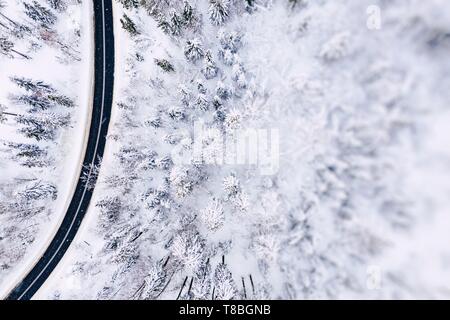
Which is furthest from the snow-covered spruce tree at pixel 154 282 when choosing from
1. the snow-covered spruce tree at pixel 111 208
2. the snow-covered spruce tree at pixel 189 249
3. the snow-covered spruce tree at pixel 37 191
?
the snow-covered spruce tree at pixel 37 191

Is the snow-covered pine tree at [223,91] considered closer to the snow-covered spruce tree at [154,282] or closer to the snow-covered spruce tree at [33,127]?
the snow-covered spruce tree at [154,282]

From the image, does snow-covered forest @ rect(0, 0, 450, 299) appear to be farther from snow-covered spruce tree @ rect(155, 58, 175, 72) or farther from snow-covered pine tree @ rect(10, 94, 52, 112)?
snow-covered spruce tree @ rect(155, 58, 175, 72)

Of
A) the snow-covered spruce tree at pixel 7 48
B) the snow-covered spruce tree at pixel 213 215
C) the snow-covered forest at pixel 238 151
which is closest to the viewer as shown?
the snow-covered forest at pixel 238 151

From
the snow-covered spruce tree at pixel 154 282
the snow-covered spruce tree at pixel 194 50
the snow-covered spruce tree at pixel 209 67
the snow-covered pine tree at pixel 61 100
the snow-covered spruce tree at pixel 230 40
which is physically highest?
the snow-covered spruce tree at pixel 230 40

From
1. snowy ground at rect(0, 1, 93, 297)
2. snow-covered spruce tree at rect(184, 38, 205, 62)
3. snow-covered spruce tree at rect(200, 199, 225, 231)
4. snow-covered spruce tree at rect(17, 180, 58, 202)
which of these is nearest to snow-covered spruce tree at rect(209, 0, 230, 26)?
snow-covered spruce tree at rect(184, 38, 205, 62)

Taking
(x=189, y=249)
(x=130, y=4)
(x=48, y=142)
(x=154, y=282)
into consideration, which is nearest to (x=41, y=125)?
(x=48, y=142)
